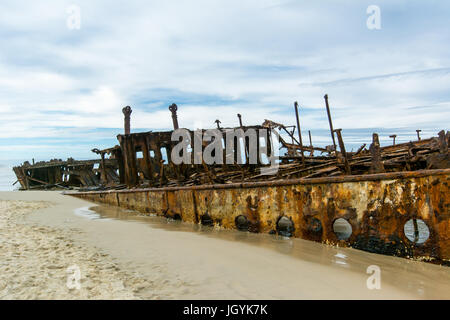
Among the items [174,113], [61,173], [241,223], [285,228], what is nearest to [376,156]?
[285,228]

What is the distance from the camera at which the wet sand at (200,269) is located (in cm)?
277

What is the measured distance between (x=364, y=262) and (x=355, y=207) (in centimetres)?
69

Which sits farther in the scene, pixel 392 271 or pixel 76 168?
pixel 76 168

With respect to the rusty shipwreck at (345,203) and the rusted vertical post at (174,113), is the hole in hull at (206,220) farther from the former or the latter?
the rusted vertical post at (174,113)

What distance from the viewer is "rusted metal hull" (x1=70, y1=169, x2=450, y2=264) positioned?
340cm

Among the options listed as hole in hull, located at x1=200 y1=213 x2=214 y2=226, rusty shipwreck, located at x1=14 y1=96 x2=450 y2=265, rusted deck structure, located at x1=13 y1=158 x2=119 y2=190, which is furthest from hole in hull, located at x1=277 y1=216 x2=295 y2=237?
rusted deck structure, located at x1=13 y1=158 x2=119 y2=190

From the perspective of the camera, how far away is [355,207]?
4.02 meters

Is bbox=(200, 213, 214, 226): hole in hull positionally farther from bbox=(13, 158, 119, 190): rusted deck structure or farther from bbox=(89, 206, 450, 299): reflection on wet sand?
bbox=(13, 158, 119, 190): rusted deck structure

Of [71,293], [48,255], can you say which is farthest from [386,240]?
[48,255]

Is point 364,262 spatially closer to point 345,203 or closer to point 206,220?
point 345,203

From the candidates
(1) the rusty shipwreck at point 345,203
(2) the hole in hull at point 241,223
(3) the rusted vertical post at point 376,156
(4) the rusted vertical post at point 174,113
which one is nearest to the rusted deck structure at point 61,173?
(4) the rusted vertical post at point 174,113
